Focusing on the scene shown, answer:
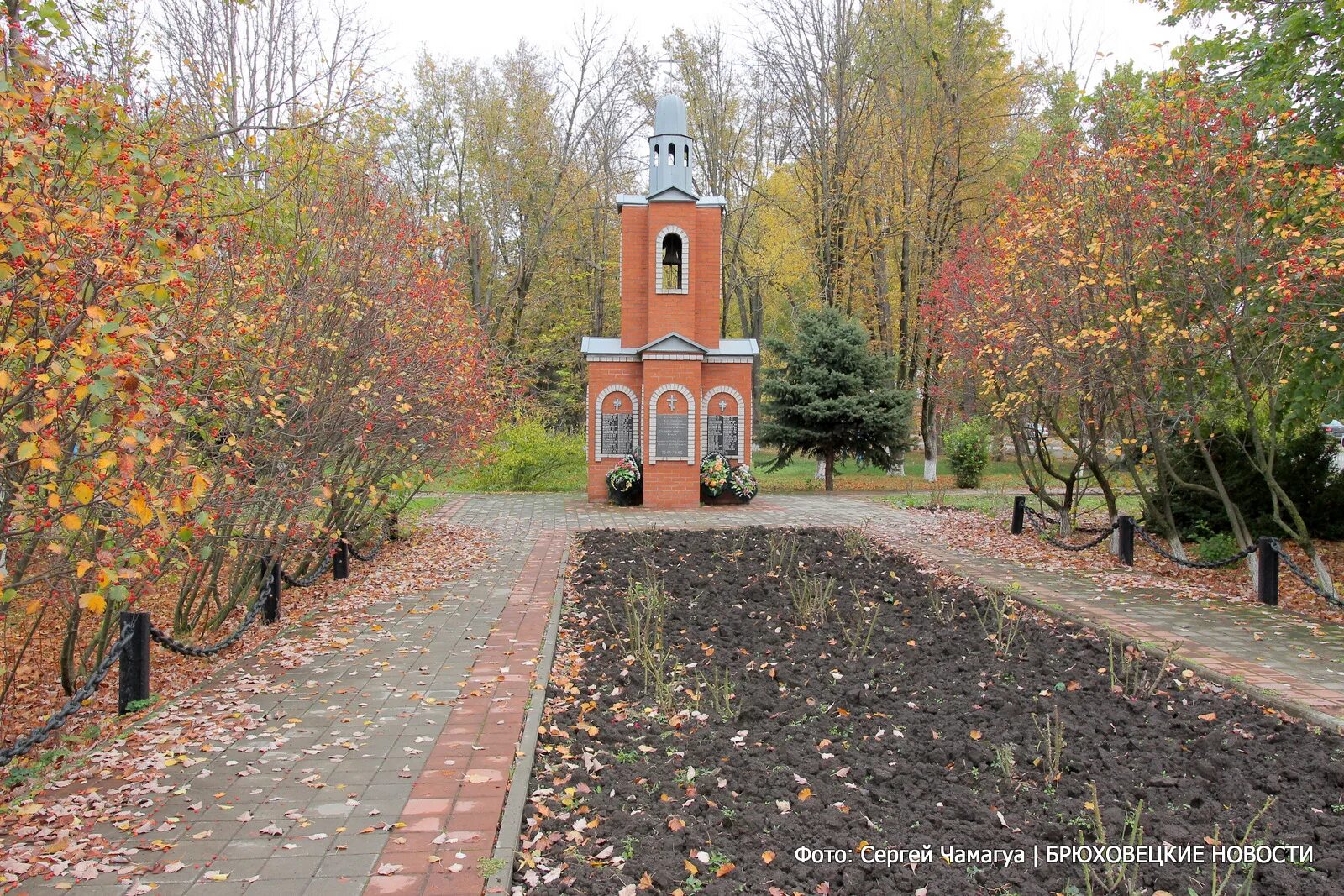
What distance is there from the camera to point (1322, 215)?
7984mm

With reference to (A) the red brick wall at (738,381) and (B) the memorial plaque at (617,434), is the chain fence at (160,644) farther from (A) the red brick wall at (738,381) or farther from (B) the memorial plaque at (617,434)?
(A) the red brick wall at (738,381)

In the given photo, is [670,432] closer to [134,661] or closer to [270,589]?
[270,589]

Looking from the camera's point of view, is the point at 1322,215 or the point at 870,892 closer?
the point at 870,892

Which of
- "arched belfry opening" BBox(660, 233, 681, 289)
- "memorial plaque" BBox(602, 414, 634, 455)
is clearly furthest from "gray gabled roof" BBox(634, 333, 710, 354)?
"memorial plaque" BBox(602, 414, 634, 455)

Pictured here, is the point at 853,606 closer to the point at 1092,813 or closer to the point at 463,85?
the point at 1092,813

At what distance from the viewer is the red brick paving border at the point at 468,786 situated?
11.7 feet

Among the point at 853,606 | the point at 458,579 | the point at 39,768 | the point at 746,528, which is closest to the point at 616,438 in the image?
the point at 746,528

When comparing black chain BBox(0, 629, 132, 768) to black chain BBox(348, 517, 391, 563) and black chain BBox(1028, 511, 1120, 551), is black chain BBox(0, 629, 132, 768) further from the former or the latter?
black chain BBox(1028, 511, 1120, 551)

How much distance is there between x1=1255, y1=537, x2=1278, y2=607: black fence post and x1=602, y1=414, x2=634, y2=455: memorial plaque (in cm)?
1285

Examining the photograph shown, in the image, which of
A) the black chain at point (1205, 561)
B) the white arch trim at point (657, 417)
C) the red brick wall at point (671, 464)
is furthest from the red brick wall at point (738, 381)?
the black chain at point (1205, 561)

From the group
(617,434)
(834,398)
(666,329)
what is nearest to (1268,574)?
(666,329)

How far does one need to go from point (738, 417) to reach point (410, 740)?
15923 mm

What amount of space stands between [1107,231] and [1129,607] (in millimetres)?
3938

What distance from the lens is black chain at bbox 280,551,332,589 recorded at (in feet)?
30.5
